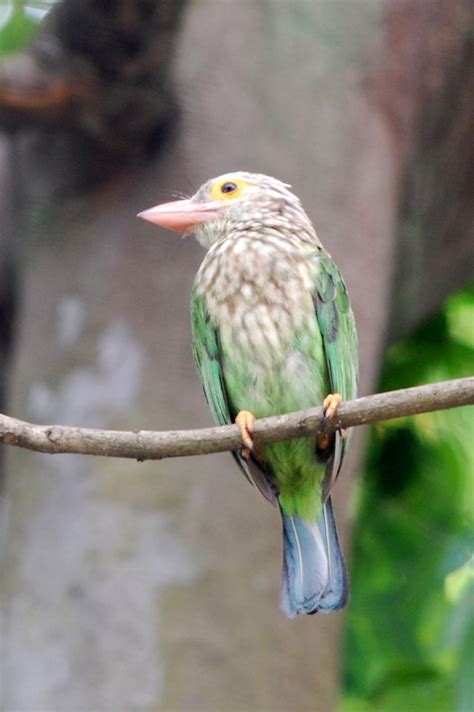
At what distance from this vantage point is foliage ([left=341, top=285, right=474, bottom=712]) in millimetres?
4785

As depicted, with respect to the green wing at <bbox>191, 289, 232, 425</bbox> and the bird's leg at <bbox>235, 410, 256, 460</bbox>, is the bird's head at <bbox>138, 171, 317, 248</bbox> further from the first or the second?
the bird's leg at <bbox>235, 410, 256, 460</bbox>

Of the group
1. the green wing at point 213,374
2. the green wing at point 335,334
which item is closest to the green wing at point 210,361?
the green wing at point 213,374

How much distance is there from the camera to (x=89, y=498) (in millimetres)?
4512

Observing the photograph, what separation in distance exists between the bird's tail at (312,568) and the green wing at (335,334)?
10 cm

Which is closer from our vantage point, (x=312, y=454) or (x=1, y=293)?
(x=312, y=454)

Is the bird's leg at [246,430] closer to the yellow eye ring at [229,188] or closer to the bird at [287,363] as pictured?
the bird at [287,363]

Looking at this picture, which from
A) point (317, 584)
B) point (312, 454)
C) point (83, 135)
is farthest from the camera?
point (83, 135)

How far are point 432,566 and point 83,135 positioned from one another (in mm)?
2226

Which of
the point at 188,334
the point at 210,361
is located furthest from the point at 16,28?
the point at 210,361

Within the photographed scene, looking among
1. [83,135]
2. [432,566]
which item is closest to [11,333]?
[83,135]

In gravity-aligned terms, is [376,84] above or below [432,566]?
above

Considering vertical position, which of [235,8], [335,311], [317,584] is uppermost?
[235,8]

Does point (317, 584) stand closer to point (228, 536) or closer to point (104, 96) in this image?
point (228, 536)

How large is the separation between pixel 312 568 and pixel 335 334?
579 mm
